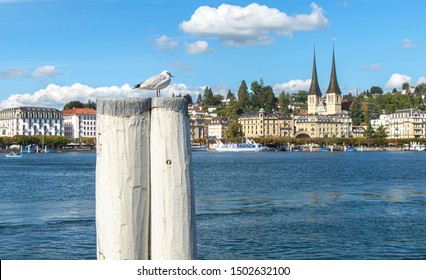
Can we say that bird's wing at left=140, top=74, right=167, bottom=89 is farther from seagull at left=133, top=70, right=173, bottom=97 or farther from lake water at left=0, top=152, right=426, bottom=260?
lake water at left=0, top=152, right=426, bottom=260

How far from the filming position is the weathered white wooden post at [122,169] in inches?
239

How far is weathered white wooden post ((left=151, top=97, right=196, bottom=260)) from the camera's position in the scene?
6.18 metres

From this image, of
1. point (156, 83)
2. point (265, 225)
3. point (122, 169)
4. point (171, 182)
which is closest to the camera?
point (122, 169)

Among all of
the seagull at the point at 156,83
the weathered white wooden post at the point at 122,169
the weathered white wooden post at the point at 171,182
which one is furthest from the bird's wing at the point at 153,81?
the weathered white wooden post at the point at 122,169

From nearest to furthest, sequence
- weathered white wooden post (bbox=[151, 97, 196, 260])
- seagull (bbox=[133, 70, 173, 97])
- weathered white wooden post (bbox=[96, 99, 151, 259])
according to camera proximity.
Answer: weathered white wooden post (bbox=[96, 99, 151, 259]), weathered white wooden post (bbox=[151, 97, 196, 260]), seagull (bbox=[133, 70, 173, 97])

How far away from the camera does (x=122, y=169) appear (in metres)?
6.08

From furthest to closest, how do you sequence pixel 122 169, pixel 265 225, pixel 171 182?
pixel 265 225, pixel 171 182, pixel 122 169

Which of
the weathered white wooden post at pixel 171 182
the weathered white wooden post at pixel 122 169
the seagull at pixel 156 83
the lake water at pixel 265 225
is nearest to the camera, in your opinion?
the weathered white wooden post at pixel 122 169

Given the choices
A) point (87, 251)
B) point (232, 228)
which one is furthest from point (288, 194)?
point (87, 251)

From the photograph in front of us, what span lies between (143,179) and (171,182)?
0.86 ft

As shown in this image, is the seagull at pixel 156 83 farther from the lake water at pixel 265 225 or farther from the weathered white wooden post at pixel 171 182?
the lake water at pixel 265 225

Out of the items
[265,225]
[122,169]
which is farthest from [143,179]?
[265,225]

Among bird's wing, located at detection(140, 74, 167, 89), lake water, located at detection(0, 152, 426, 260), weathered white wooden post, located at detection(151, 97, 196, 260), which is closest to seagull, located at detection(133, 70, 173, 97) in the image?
bird's wing, located at detection(140, 74, 167, 89)

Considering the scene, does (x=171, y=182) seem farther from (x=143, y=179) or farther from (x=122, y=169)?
(x=122, y=169)
